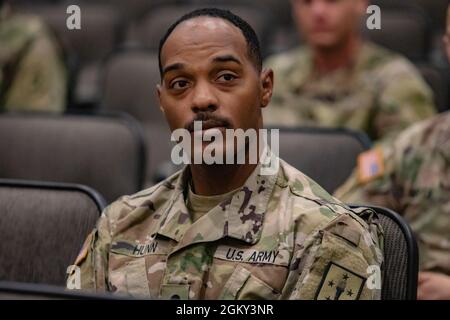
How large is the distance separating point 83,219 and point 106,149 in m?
0.62

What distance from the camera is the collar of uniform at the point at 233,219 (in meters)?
1.25

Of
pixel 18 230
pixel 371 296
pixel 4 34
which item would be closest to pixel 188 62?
pixel 371 296

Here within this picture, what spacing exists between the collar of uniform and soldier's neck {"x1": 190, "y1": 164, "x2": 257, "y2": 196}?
0.01 m

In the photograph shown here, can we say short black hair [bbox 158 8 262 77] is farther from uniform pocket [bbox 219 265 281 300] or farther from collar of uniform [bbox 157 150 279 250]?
uniform pocket [bbox 219 265 281 300]

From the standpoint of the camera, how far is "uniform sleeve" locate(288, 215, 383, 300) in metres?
1.15

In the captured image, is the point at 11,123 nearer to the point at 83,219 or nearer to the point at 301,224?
the point at 83,219

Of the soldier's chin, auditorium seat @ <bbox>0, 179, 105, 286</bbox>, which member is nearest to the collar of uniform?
auditorium seat @ <bbox>0, 179, 105, 286</bbox>

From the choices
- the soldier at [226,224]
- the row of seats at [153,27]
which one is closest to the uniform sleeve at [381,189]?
the soldier at [226,224]

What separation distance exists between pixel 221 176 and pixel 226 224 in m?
0.08

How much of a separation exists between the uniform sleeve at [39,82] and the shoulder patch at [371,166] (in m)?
1.24

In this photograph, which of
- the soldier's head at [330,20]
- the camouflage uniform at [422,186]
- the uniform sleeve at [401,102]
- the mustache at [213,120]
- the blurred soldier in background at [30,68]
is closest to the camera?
the mustache at [213,120]

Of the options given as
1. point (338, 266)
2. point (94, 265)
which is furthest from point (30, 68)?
point (338, 266)

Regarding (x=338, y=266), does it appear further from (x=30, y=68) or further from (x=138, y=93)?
(x=30, y=68)

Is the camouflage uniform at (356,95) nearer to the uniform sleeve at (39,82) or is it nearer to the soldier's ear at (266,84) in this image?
the uniform sleeve at (39,82)
